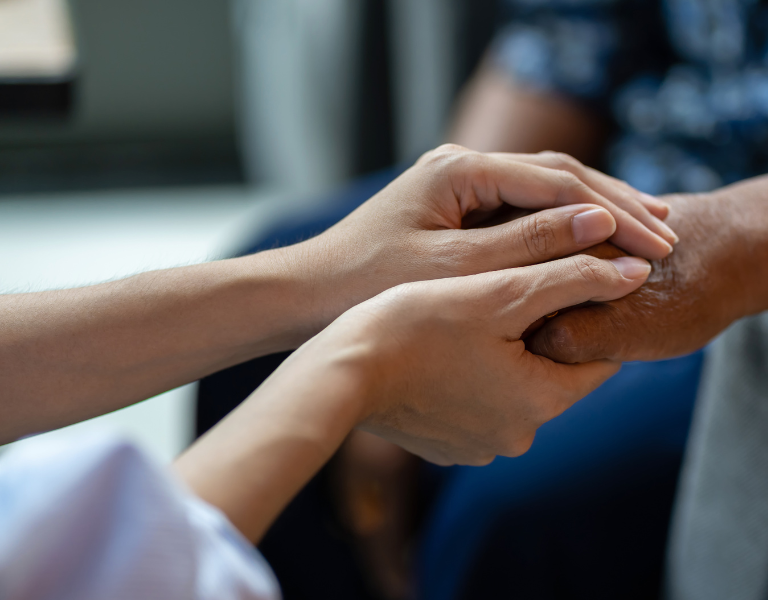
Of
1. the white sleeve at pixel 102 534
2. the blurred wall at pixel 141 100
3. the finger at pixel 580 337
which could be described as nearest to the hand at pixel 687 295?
the finger at pixel 580 337

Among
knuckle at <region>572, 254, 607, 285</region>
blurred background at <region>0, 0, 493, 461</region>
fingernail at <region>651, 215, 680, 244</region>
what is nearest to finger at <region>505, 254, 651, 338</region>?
knuckle at <region>572, 254, 607, 285</region>

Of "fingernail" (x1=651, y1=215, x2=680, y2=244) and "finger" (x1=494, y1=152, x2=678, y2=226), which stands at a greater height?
"finger" (x1=494, y1=152, x2=678, y2=226)

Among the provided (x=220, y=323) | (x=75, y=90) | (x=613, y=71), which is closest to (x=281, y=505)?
(x=220, y=323)

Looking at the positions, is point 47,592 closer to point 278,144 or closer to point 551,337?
point 551,337

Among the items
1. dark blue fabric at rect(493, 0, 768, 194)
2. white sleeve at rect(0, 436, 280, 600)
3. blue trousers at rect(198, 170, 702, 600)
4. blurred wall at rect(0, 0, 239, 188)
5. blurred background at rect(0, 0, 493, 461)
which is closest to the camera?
white sleeve at rect(0, 436, 280, 600)

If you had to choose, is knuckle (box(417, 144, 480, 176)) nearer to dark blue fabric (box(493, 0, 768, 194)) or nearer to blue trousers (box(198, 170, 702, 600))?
blue trousers (box(198, 170, 702, 600))

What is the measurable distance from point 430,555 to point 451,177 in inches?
19.7

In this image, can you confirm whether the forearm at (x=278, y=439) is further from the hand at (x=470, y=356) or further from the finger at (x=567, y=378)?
the finger at (x=567, y=378)

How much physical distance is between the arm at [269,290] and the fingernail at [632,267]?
2 centimetres

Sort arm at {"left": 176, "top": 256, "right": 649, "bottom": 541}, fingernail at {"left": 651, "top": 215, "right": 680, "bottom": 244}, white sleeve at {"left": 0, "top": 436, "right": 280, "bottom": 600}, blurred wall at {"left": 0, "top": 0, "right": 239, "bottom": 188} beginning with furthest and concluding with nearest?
1. blurred wall at {"left": 0, "top": 0, "right": 239, "bottom": 188}
2. fingernail at {"left": 651, "top": 215, "right": 680, "bottom": 244}
3. arm at {"left": 176, "top": 256, "right": 649, "bottom": 541}
4. white sleeve at {"left": 0, "top": 436, "right": 280, "bottom": 600}

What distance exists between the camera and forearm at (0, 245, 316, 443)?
22.8 inches

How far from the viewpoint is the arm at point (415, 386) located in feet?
1.35

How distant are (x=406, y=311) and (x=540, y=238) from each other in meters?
0.16

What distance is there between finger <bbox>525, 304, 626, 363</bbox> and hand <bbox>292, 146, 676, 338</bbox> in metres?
0.06
